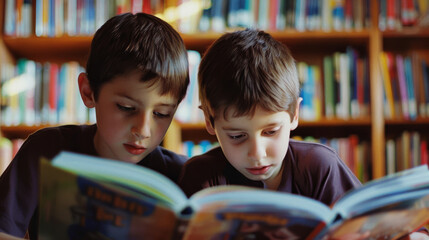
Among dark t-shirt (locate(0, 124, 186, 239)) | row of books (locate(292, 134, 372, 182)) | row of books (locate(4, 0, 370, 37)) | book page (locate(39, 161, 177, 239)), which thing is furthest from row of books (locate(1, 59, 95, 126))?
book page (locate(39, 161, 177, 239))

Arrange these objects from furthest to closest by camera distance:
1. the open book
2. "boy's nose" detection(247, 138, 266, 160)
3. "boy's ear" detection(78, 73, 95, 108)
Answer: "boy's ear" detection(78, 73, 95, 108)
"boy's nose" detection(247, 138, 266, 160)
the open book

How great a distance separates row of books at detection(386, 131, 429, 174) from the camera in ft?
7.29

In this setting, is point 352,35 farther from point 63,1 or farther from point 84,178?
point 84,178

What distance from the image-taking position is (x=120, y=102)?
90 centimetres

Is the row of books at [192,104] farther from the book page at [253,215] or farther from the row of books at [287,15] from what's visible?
the book page at [253,215]

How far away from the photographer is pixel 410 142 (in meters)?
2.23

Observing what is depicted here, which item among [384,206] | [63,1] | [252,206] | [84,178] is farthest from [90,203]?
[63,1]

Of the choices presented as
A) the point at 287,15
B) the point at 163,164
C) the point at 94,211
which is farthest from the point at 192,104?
the point at 94,211

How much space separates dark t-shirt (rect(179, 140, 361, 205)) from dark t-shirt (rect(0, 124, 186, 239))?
109 millimetres

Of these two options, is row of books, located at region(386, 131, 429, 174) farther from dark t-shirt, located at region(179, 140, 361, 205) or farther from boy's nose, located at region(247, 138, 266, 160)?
boy's nose, located at region(247, 138, 266, 160)

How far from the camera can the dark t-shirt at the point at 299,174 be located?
920 mm

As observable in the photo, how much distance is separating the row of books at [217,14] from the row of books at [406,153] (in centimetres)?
58

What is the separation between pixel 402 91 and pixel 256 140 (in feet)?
5.13

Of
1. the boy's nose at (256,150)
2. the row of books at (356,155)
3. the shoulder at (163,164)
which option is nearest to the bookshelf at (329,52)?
the row of books at (356,155)
